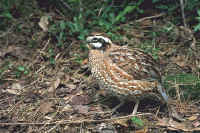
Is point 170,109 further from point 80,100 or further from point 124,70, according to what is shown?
point 80,100

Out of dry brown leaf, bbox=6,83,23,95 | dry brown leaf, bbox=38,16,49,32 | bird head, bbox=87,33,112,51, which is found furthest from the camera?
dry brown leaf, bbox=38,16,49,32

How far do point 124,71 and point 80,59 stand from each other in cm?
154

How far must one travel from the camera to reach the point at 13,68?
20.8 feet

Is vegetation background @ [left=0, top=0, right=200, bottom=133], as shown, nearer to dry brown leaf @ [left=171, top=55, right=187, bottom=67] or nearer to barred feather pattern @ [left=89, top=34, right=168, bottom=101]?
dry brown leaf @ [left=171, top=55, right=187, bottom=67]

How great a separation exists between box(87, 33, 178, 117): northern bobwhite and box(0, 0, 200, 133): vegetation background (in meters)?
Answer: 0.40

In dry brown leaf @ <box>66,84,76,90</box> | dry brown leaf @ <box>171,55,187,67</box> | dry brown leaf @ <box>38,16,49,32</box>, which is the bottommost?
dry brown leaf @ <box>66,84,76,90</box>

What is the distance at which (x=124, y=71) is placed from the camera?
199 inches

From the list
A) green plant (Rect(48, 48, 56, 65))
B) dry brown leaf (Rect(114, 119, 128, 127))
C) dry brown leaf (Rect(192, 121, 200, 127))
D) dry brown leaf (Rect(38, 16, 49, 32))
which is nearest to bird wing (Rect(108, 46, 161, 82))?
dry brown leaf (Rect(114, 119, 128, 127))

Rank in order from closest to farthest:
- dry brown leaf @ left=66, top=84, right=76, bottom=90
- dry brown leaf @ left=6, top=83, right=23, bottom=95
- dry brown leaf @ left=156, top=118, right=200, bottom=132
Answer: dry brown leaf @ left=156, top=118, right=200, bottom=132 < dry brown leaf @ left=6, top=83, right=23, bottom=95 < dry brown leaf @ left=66, top=84, right=76, bottom=90

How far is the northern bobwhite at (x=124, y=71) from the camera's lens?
500 centimetres

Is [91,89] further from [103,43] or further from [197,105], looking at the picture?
[197,105]

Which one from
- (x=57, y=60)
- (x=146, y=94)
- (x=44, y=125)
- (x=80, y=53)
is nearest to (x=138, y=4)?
(x=80, y=53)

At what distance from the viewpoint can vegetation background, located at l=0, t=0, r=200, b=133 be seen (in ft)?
16.4

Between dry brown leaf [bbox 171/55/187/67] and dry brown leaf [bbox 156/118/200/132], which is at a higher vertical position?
dry brown leaf [bbox 171/55/187/67]
